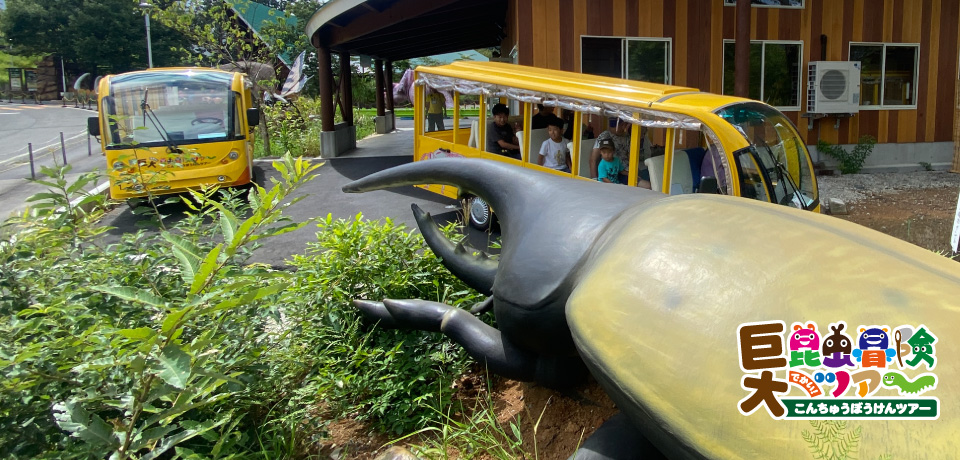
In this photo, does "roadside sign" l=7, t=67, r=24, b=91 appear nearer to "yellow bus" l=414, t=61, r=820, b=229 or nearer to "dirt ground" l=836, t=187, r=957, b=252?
"yellow bus" l=414, t=61, r=820, b=229

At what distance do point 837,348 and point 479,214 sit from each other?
20.3 ft

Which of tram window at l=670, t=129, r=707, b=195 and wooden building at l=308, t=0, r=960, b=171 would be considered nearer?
tram window at l=670, t=129, r=707, b=195

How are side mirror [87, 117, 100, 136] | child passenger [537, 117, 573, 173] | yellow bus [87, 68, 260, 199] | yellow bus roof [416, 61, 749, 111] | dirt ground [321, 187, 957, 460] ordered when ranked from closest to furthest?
dirt ground [321, 187, 957, 460], yellow bus roof [416, 61, 749, 111], child passenger [537, 117, 573, 173], side mirror [87, 117, 100, 136], yellow bus [87, 68, 260, 199]

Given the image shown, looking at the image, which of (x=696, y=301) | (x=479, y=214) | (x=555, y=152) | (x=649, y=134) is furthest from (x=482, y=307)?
(x=479, y=214)

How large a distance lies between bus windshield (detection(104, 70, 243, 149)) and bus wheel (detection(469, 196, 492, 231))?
4.42 meters

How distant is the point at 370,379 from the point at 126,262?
1177 millimetres

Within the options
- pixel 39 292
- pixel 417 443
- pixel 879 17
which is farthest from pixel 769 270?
pixel 879 17

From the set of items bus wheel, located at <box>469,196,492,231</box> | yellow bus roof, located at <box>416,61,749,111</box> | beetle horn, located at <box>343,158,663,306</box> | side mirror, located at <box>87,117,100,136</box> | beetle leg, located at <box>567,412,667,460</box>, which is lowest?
bus wheel, located at <box>469,196,492,231</box>

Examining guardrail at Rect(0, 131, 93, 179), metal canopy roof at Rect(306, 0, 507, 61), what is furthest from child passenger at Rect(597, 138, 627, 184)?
guardrail at Rect(0, 131, 93, 179)

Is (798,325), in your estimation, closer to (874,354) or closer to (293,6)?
(874,354)

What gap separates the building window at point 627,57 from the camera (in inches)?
406

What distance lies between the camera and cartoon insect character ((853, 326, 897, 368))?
1293 mm

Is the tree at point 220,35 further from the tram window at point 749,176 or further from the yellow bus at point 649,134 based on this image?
the tram window at point 749,176

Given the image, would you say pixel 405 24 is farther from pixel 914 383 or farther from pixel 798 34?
pixel 914 383
